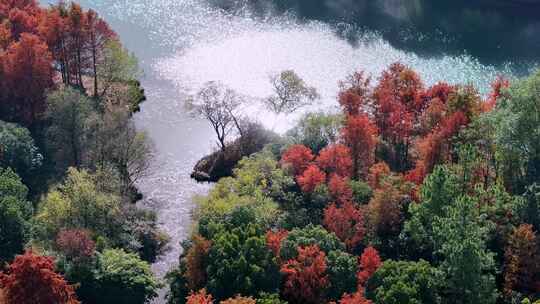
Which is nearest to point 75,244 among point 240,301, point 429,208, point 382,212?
point 240,301

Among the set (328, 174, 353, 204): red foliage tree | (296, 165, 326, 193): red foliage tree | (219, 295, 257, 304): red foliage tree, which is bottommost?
(219, 295, 257, 304): red foliage tree

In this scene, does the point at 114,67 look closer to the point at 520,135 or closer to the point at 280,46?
the point at 280,46

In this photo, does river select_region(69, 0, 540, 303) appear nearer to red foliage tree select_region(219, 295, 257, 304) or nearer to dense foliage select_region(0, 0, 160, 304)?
dense foliage select_region(0, 0, 160, 304)


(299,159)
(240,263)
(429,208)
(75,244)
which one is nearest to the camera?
(240,263)

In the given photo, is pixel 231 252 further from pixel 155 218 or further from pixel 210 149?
pixel 210 149

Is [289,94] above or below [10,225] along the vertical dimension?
above

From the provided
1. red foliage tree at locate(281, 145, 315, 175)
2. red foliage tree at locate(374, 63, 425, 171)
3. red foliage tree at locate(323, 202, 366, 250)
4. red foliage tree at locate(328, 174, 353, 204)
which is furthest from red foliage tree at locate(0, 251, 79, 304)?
red foliage tree at locate(374, 63, 425, 171)

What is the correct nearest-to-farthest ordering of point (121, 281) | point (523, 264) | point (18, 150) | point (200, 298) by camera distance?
1. point (200, 298)
2. point (523, 264)
3. point (121, 281)
4. point (18, 150)
